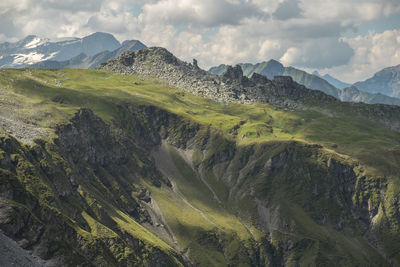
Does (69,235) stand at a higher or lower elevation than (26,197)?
lower

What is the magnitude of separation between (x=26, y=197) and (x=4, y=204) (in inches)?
996

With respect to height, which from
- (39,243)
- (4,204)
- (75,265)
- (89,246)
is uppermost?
(4,204)

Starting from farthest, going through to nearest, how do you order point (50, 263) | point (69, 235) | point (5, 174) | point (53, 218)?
point (69, 235) → point (53, 218) → point (5, 174) → point (50, 263)

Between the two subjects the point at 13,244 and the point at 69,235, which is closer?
the point at 13,244

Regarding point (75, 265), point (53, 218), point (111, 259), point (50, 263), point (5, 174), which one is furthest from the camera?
point (111, 259)

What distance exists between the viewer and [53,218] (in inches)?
5846

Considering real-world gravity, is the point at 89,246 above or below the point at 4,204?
below

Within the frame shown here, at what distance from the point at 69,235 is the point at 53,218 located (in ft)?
61.9

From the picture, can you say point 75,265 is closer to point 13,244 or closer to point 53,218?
point 13,244

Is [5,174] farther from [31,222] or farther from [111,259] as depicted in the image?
[111,259]

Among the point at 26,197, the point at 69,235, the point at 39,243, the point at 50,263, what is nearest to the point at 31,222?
the point at 39,243

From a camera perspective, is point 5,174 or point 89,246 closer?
point 5,174

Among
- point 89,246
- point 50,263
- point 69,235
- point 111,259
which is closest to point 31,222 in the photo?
point 50,263

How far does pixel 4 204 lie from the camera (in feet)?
386
